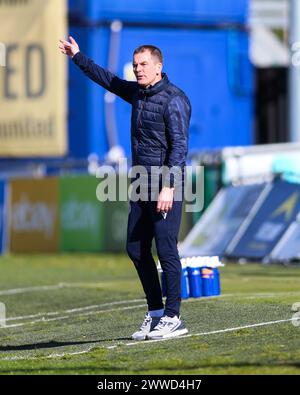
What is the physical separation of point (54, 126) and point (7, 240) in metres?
2.64

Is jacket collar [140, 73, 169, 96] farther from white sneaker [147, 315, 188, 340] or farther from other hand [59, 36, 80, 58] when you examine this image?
white sneaker [147, 315, 188, 340]

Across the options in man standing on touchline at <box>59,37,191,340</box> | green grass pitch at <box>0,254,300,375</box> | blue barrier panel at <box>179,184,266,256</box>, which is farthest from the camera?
blue barrier panel at <box>179,184,266,256</box>

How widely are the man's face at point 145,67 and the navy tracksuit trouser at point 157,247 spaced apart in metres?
0.99

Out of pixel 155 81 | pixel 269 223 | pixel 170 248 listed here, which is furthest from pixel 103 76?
pixel 269 223

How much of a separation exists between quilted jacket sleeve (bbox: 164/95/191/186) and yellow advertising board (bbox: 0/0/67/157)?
16.7 meters

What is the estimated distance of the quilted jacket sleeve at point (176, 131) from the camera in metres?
10.0

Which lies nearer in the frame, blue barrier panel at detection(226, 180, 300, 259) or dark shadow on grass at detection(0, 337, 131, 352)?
dark shadow on grass at detection(0, 337, 131, 352)

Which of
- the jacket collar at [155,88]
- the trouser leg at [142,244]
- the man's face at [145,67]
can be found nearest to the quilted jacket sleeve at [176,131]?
the jacket collar at [155,88]

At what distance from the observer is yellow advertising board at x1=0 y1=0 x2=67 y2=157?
87.7 feet

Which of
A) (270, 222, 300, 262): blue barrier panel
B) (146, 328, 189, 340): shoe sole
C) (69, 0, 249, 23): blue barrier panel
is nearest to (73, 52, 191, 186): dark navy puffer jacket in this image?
(146, 328, 189, 340): shoe sole

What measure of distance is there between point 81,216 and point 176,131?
15.5 m

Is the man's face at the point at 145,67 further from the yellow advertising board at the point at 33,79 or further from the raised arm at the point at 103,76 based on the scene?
the yellow advertising board at the point at 33,79

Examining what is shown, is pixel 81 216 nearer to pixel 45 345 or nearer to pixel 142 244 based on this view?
pixel 45 345
